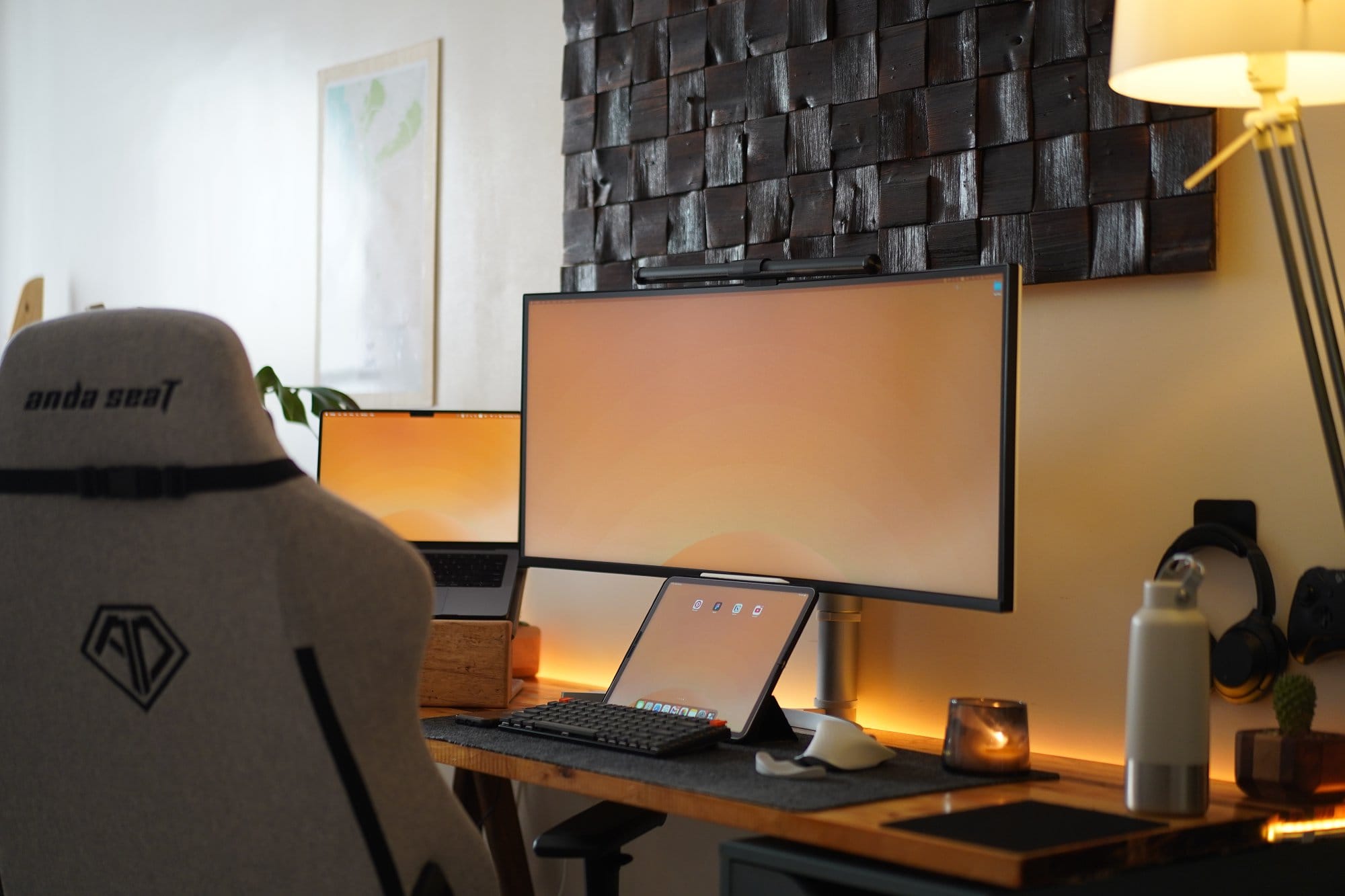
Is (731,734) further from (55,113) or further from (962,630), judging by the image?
(55,113)

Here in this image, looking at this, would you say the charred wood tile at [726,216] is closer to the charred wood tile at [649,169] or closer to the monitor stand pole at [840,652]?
the charred wood tile at [649,169]

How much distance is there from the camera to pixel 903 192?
6.23ft

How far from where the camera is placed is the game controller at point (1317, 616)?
4.86 feet

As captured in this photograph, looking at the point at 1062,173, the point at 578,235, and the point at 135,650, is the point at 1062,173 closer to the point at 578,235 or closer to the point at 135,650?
the point at 578,235

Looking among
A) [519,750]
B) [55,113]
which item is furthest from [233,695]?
[55,113]

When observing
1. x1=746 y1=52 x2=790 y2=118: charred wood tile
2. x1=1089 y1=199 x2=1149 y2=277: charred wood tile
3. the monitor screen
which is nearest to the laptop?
the monitor screen

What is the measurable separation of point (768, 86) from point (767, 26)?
0.09 m

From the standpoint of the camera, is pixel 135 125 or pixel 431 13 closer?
Result: pixel 431 13

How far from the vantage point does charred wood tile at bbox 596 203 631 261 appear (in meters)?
2.27

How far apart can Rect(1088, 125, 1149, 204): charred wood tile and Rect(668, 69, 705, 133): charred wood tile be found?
68 centimetres

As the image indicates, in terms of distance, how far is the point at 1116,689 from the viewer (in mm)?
1683

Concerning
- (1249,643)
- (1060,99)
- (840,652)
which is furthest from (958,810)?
(1060,99)

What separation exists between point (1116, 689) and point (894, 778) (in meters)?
0.40

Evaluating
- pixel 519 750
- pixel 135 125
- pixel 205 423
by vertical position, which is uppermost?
pixel 135 125
